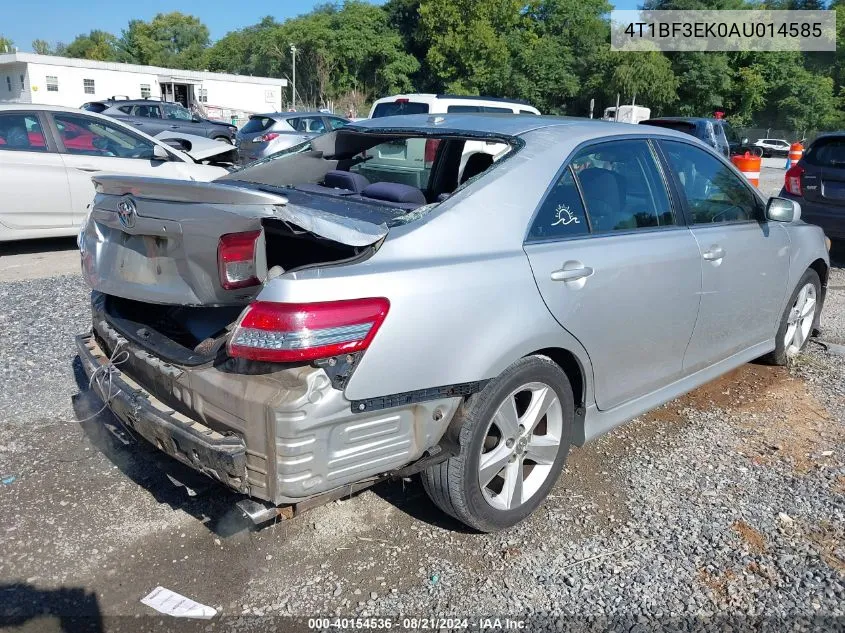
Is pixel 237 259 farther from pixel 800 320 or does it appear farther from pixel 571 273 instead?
pixel 800 320

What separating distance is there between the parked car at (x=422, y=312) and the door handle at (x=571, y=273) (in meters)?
0.01

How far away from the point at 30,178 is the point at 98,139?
0.92 meters

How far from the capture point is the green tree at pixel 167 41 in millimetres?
95750

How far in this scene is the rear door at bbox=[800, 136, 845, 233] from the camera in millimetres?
8305

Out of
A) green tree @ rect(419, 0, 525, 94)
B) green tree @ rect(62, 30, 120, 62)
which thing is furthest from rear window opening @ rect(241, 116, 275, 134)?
green tree @ rect(62, 30, 120, 62)

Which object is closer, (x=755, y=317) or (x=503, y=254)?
Result: (x=503, y=254)

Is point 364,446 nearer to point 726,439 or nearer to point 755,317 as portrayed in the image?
point 726,439

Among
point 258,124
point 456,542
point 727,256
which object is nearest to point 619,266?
point 727,256

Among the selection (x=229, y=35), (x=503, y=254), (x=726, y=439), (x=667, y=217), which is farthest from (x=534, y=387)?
(x=229, y=35)

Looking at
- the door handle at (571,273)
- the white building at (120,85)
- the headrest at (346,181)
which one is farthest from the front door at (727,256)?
the white building at (120,85)

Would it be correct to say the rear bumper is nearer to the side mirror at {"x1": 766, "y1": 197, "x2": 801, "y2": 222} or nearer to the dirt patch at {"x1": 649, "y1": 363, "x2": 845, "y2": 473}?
the dirt patch at {"x1": 649, "y1": 363, "x2": 845, "y2": 473}

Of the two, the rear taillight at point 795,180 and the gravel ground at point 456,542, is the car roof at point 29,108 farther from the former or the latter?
the rear taillight at point 795,180

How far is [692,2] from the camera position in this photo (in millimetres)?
57188

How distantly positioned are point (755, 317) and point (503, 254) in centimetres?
236
